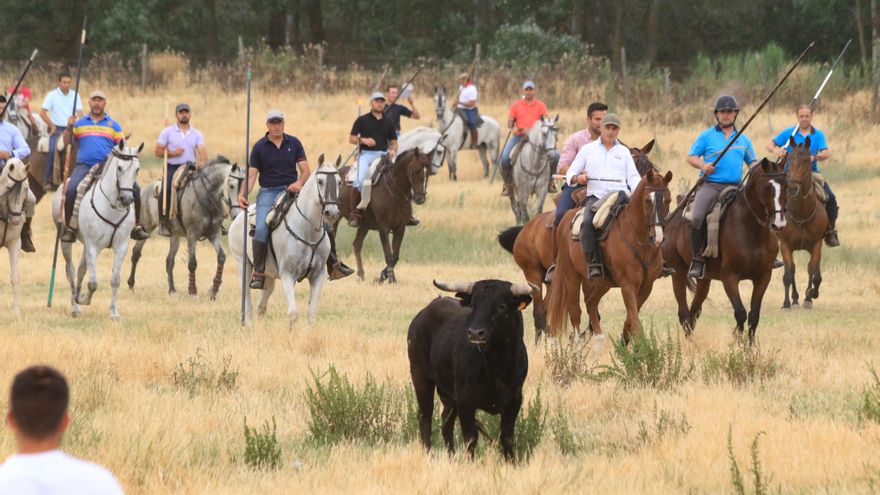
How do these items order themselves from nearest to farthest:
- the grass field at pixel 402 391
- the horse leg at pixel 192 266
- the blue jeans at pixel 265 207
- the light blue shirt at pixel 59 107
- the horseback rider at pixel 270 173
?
the grass field at pixel 402 391 → the horseback rider at pixel 270 173 → the blue jeans at pixel 265 207 → the horse leg at pixel 192 266 → the light blue shirt at pixel 59 107

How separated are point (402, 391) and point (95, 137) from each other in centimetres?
815

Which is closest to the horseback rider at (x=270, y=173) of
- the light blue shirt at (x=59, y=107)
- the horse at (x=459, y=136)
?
the light blue shirt at (x=59, y=107)

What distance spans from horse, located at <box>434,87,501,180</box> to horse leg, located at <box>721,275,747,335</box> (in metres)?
21.7

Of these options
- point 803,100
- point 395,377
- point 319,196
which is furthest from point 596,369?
point 803,100

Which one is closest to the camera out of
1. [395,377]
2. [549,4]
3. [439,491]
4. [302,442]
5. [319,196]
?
[439,491]

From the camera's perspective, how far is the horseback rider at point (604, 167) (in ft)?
48.1

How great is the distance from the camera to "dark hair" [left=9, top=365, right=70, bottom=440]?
4430mm

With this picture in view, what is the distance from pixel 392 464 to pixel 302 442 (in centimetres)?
142

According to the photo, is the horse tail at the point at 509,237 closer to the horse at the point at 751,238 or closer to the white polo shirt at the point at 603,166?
the white polo shirt at the point at 603,166

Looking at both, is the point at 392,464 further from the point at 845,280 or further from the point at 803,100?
the point at 803,100

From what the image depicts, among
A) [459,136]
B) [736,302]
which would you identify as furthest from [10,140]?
[459,136]

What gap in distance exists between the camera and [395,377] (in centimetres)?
1260

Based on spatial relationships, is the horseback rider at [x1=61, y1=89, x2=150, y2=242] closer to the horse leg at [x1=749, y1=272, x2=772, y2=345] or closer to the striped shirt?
the striped shirt

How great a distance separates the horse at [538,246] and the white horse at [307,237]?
1.86 meters
